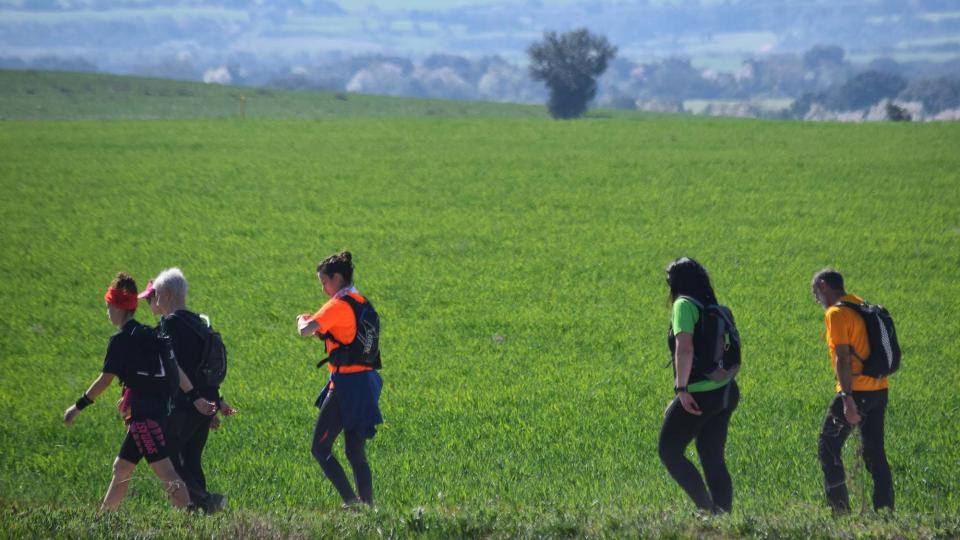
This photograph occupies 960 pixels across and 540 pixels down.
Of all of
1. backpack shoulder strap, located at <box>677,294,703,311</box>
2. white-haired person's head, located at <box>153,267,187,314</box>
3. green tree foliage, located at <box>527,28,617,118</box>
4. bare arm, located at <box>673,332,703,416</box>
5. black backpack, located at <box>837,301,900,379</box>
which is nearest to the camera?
bare arm, located at <box>673,332,703,416</box>

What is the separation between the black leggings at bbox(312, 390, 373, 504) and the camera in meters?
7.85

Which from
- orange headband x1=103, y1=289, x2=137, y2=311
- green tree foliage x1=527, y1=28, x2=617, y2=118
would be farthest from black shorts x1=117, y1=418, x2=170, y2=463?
green tree foliage x1=527, y1=28, x2=617, y2=118

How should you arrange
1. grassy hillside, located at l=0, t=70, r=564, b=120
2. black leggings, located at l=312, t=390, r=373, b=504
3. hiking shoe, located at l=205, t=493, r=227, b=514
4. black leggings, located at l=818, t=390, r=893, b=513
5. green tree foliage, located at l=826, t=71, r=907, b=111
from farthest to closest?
1. green tree foliage, located at l=826, t=71, r=907, b=111
2. grassy hillside, located at l=0, t=70, r=564, b=120
3. black leggings, located at l=312, t=390, r=373, b=504
4. hiking shoe, located at l=205, t=493, r=227, b=514
5. black leggings, located at l=818, t=390, r=893, b=513

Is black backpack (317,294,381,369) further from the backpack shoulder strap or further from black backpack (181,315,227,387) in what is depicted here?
the backpack shoulder strap

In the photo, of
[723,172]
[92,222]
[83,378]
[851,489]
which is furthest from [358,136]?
[851,489]

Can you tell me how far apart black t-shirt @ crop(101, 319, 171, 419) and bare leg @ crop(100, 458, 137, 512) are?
389 millimetres

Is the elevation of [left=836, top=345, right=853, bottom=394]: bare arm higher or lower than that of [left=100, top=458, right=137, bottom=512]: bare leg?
higher

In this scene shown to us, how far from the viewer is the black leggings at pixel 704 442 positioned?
24.2ft

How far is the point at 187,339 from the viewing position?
7.60 metres

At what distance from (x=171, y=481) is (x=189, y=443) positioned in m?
0.47

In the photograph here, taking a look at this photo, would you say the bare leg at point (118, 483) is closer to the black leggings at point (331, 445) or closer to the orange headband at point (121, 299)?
the orange headband at point (121, 299)

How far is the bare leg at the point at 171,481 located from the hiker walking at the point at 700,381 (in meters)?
3.17

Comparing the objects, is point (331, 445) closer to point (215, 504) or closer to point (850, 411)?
point (215, 504)

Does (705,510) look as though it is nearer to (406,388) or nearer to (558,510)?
(558,510)
